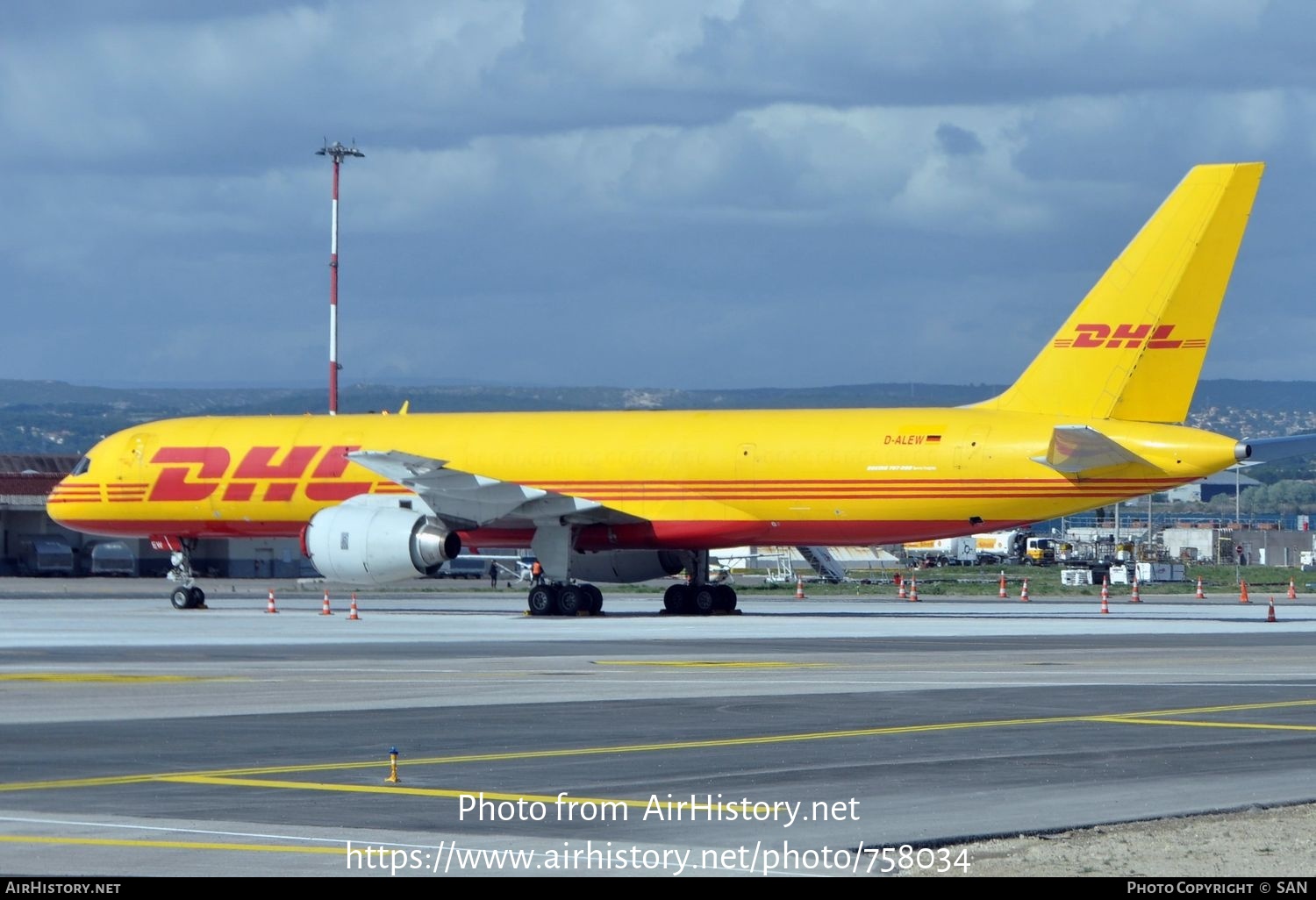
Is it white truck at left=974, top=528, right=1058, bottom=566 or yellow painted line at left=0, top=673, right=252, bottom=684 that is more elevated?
white truck at left=974, top=528, right=1058, bottom=566

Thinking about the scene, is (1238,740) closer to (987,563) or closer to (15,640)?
(15,640)

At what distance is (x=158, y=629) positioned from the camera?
3509 centimetres

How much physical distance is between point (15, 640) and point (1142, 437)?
69.8 ft

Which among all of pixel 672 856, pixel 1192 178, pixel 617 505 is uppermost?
pixel 1192 178

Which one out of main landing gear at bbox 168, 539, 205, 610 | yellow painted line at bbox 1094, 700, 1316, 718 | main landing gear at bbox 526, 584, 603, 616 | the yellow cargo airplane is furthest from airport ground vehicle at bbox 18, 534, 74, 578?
yellow painted line at bbox 1094, 700, 1316, 718

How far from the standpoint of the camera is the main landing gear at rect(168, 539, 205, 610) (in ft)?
149

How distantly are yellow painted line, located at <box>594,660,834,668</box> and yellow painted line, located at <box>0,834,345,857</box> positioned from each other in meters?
14.7

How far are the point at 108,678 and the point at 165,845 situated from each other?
13.3 m

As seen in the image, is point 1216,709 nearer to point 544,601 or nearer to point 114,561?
point 544,601

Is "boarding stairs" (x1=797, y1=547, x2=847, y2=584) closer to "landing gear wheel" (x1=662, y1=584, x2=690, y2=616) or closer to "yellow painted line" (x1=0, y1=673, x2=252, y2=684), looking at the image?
"landing gear wheel" (x1=662, y1=584, x2=690, y2=616)

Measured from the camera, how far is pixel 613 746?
52.5ft

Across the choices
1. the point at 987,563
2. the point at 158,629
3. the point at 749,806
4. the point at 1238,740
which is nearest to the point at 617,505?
the point at 158,629

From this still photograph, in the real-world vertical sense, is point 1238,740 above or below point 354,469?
below

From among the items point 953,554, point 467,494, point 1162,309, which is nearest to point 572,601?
point 467,494
